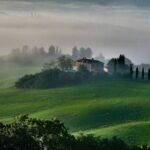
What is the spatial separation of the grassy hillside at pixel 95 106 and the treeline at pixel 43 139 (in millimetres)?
21026

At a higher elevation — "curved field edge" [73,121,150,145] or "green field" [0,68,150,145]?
"curved field edge" [73,121,150,145]

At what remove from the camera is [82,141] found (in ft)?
193

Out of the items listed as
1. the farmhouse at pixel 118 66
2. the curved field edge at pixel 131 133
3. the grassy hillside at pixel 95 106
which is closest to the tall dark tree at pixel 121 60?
the farmhouse at pixel 118 66

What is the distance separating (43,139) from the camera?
57750mm

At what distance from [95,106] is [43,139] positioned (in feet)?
195

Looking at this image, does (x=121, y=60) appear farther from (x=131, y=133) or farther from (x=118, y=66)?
(x=131, y=133)

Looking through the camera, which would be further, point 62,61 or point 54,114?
point 62,61

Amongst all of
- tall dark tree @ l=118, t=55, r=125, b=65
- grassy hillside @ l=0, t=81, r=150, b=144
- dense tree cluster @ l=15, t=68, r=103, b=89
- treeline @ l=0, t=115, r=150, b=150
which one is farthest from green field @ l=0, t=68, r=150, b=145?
tall dark tree @ l=118, t=55, r=125, b=65

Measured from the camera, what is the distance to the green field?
90188mm

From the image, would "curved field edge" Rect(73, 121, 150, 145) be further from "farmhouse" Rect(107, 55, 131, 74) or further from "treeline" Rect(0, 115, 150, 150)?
"farmhouse" Rect(107, 55, 131, 74)

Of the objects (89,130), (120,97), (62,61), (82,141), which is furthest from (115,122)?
(62,61)

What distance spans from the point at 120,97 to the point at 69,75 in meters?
31.6

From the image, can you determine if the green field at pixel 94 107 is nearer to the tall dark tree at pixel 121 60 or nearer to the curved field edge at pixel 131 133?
the curved field edge at pixel 131 133

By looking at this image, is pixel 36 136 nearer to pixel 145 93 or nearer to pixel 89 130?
pixel 89 130
